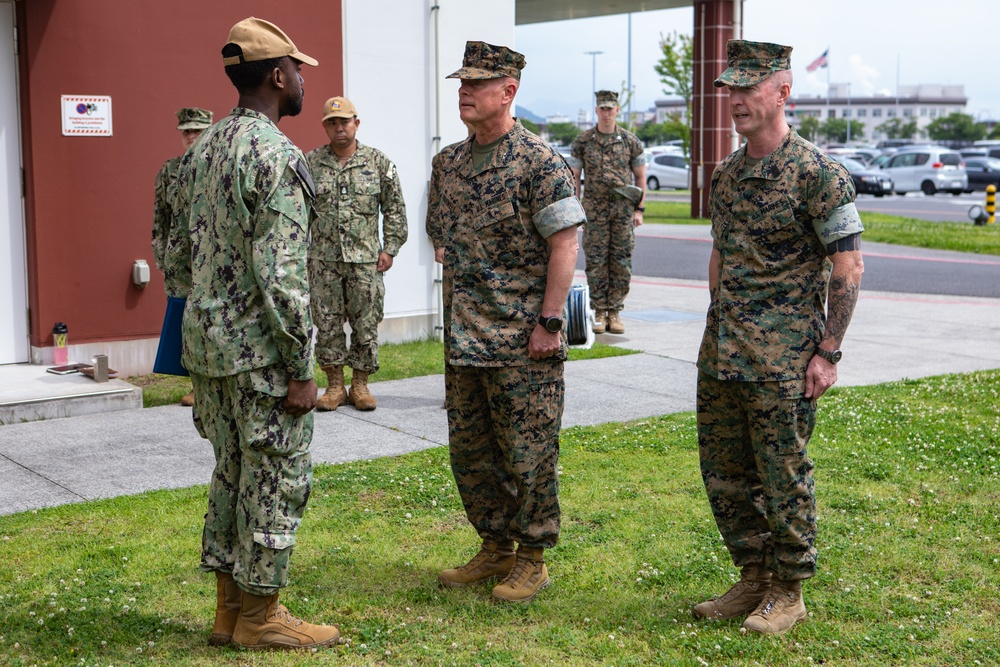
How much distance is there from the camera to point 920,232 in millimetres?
24344

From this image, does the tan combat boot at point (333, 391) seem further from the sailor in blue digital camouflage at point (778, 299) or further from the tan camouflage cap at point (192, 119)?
the sailor in blue digital camouflage at point (778, 299)

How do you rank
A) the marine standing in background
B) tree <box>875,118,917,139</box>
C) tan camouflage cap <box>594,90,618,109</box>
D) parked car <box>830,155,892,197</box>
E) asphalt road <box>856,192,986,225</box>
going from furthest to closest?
tree <box>875,118,917,139</box> < parked car <box>830,155,892,197</box> < asphalt road <box>856,192,986,225</box> < tan camouflage cap <box>594,90,618,109</box> < the marine standing in background

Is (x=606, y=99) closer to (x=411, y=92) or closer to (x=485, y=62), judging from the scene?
(x=411, y=92)

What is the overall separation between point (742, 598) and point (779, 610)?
193 mm

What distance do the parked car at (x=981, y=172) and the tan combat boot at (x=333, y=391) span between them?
4074cm

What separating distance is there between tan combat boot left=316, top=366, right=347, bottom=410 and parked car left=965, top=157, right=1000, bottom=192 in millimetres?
40742

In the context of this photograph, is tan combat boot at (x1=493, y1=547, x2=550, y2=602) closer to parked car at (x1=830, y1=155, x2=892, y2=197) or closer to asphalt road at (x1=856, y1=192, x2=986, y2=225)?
asphalt road at (x1=856, y1=192, x2=986, y2=225)

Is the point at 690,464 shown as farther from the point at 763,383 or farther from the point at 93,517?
the point at 93,517

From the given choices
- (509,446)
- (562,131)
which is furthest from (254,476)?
(562,131)

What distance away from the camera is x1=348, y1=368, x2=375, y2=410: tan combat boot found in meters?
8.65

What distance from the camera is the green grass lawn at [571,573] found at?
4.43 meters

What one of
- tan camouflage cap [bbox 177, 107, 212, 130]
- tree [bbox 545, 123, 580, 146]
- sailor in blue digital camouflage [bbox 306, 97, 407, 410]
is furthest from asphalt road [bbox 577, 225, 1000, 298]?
tree [bbox 545, 123, 580, 146]

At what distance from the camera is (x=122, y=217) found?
376 inches

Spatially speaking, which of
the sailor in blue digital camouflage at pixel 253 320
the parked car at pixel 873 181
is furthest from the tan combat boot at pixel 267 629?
the parked car at pixel 873 181
